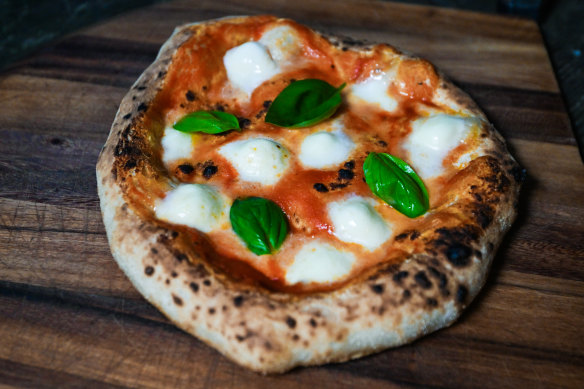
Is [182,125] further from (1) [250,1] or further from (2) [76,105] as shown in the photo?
(1) [250,1]

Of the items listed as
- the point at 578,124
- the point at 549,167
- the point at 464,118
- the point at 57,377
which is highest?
the point at 464,118

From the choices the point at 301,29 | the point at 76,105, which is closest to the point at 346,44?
the point at 301,29

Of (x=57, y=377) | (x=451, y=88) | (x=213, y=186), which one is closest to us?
(x=57, y=377)

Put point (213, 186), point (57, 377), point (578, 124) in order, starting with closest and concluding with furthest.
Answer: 1. point (57, 377)
2. point (213, 186)
3. point (578, 124)

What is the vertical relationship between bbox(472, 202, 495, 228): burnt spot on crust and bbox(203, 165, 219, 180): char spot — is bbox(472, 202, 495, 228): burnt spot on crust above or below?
below

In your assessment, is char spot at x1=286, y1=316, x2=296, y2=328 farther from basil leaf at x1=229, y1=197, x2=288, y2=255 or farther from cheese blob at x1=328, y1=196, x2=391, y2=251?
cheese blob at x1=328, y1=196, x2=391, y2=251

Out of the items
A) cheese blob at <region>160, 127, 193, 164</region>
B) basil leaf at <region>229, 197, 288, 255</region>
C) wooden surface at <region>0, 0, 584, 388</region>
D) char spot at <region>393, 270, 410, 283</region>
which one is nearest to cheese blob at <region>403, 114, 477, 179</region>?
wooden surface at <region>0, 0, 584, 388</region>

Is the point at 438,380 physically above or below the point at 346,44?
below
